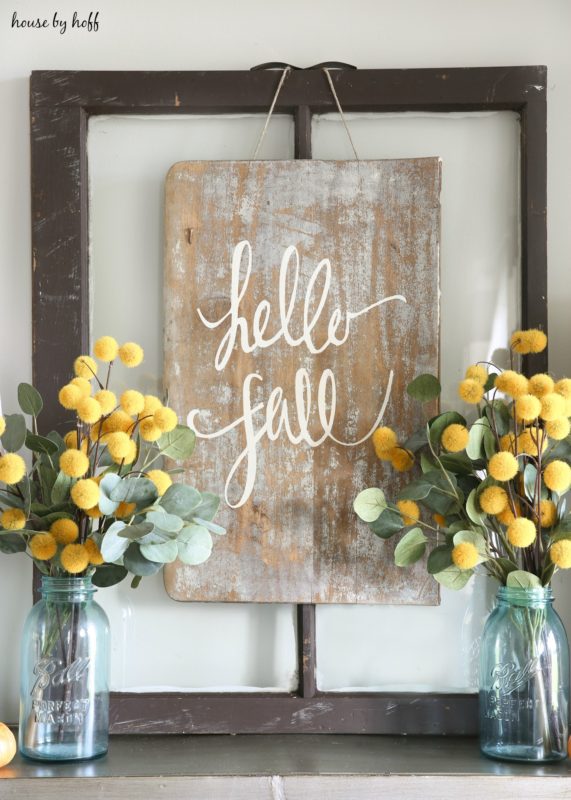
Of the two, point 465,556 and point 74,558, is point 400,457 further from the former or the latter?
point 74,558

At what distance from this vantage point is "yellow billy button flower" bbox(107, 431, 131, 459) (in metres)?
1.06

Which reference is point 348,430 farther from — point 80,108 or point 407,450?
point 80,108

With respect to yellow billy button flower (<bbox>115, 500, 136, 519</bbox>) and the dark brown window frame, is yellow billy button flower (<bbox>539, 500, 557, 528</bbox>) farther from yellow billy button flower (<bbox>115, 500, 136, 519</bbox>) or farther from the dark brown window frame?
yellow billy button flower (<bbox>115, 500, 136, 519</bbox>)

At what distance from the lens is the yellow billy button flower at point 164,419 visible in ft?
3.61

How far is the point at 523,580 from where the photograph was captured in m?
1.12

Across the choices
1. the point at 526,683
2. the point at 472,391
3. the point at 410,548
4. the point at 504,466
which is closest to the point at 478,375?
the point at 472,391

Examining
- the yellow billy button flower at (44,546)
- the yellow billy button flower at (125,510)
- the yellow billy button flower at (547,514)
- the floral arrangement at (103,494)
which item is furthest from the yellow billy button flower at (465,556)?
the yellow billy button flower at (44,546)

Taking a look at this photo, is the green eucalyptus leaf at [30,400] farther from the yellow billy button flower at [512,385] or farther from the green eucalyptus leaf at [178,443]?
the yellow billy button flower at [512,385]

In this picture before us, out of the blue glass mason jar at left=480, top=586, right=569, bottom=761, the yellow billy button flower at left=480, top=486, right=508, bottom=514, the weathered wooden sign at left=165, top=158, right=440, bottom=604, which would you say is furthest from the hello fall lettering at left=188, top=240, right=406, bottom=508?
the blue glass mason jar at left=480, top=586, right=569, bottom=761

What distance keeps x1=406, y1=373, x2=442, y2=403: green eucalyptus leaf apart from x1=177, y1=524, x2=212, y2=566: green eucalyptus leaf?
346 mm

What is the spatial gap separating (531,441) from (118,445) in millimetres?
525

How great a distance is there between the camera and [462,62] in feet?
4.28

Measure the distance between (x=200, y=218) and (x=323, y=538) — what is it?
19.8 inches

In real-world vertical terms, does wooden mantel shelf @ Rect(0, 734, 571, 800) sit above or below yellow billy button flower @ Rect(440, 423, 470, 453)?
below
